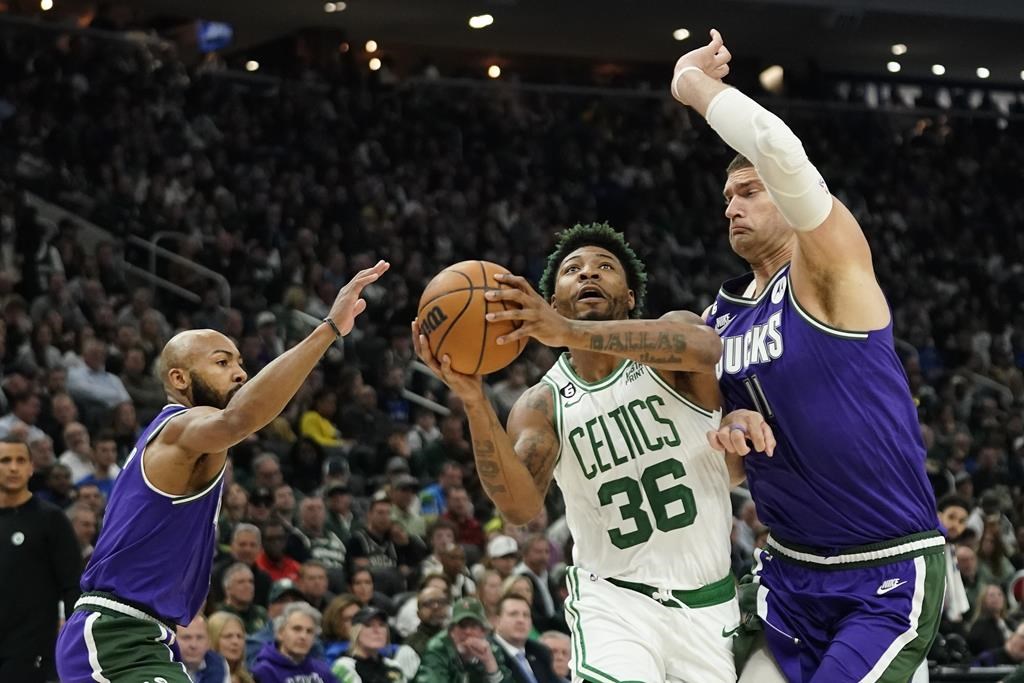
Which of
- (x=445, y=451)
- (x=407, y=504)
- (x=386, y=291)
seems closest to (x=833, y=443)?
(x=407, y=504)

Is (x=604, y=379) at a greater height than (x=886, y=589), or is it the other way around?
(x=604, y=379)

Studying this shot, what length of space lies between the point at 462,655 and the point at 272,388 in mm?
3569

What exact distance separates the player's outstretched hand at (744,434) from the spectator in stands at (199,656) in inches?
156

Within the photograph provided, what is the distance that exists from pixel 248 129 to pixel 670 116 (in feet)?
24.7

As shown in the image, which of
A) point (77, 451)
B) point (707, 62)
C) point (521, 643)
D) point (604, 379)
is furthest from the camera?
point (77, 451)

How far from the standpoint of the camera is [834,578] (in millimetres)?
4391

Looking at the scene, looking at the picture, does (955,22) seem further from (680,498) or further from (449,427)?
(680,498)

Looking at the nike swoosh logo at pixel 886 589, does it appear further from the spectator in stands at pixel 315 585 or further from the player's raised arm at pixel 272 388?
the spectator in stands at pixel 315 585

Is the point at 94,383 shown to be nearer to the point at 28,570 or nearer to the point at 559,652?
the point at 28,570

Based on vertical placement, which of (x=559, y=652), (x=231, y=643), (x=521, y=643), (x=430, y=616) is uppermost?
(x=231, y=643)

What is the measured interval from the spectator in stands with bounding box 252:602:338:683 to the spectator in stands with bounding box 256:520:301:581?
1977mm

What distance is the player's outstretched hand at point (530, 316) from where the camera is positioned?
4.30 metres

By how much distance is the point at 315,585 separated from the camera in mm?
9570

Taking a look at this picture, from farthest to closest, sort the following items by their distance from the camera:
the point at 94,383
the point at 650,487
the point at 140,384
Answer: the point at 140,384
the point at 94,383
the point at 650,487
